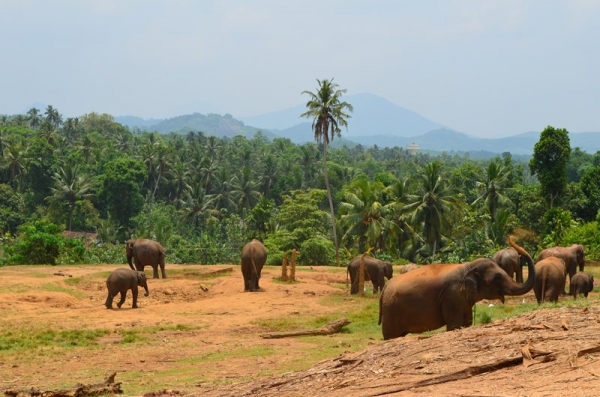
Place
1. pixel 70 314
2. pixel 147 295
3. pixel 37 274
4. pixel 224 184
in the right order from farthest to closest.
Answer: pixel 224 184 → pixel 37 274 → pixel 147 295 → pixel 70 314

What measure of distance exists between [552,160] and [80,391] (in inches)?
1577

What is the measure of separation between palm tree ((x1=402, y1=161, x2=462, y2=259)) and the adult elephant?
1432 inches

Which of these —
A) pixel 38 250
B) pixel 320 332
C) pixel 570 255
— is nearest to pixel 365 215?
pixel 38 250

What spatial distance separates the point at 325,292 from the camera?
91.4 ft

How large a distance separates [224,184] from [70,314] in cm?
6222

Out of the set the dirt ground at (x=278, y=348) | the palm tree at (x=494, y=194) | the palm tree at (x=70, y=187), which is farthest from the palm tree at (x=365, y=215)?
the palm tree at (x=70, y=187)

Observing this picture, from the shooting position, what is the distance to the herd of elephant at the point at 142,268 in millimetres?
24531

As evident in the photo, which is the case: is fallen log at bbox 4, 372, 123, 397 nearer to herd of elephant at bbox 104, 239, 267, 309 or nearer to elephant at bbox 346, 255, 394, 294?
herd of elephant at bbox 104, 239, 267, 309

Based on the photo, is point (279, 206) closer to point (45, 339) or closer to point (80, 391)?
point (45, 339)

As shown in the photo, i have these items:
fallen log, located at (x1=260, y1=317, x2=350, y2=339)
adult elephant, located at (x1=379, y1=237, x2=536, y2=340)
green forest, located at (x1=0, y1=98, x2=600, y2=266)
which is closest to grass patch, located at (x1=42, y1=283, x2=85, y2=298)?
green forest, located at (x1=0, y1=98, x2=600, y2=266)

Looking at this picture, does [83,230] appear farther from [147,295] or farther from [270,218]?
[147,295]

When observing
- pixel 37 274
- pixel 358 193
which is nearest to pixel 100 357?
pixel 37 274

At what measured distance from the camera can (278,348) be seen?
653 inches

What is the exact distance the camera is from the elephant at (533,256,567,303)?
67.2 feet
